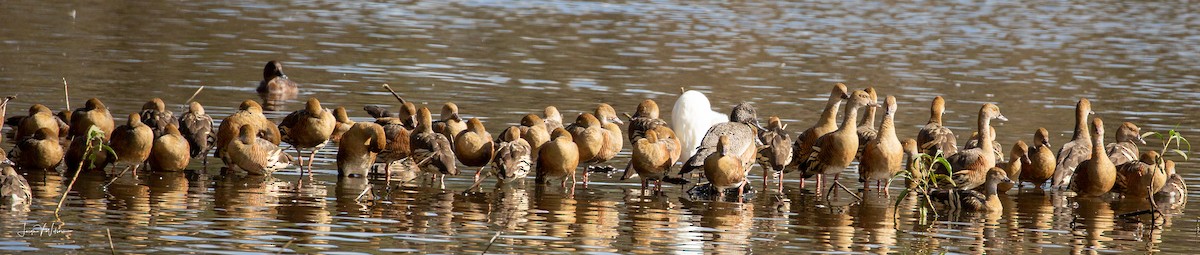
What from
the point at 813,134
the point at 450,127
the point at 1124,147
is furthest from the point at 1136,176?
the point at 450,127

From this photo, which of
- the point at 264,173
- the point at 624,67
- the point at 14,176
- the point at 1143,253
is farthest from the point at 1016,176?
the point at 624,67

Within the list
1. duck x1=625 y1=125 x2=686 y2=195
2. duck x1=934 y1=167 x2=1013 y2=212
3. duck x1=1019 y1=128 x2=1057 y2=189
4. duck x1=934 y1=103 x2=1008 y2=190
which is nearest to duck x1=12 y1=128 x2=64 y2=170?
duck x1=625 y1=125 x2=686 y2=195

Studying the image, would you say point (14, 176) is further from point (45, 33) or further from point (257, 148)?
point (45, 33)

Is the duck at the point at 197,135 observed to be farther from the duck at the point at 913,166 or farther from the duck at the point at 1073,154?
the duck at the point at 1073,154

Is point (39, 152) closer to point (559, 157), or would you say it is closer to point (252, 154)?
point (252, 154)

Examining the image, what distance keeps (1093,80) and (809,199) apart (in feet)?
49.1

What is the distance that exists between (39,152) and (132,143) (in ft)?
2.15

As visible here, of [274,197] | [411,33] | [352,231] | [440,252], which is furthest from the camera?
[411,33]

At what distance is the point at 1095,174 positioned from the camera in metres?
13.7

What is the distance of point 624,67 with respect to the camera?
1067 inches

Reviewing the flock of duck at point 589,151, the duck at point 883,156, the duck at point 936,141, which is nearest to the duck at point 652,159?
the flock of duck at point 589,151

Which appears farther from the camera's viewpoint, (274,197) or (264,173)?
(264,173)

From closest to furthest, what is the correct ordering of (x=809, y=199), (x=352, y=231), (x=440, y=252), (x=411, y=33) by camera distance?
(x=440, y=252) < (x=352, y=231) < (x=809, y=199) < (x=411, y=33)

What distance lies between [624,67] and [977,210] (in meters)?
14.7
